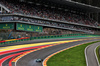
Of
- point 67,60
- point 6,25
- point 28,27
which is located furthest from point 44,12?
point 67,60

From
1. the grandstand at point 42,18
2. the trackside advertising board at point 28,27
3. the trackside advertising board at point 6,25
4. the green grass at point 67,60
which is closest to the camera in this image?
the green grass at point 67,60

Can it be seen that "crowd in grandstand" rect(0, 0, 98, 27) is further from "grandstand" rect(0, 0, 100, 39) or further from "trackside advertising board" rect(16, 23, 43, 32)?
"trackside advertising board" rect(16, 23, 43, 32)

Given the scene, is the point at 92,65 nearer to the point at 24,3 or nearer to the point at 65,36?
the point at 65,36

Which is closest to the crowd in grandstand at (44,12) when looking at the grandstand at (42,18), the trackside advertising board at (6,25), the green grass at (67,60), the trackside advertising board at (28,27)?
the grandstand at (42,18)

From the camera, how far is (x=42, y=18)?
162 ft

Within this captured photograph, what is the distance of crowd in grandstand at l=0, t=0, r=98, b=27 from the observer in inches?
1793

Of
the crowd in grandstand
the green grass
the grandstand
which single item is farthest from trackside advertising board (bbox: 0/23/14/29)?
the green grass

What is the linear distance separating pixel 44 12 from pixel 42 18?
4.61m

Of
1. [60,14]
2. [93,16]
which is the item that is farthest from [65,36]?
[93,16]

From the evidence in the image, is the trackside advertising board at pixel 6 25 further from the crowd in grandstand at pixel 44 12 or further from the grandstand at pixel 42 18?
the crowd in grandstand at pixel 44 12

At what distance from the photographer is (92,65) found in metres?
15.5

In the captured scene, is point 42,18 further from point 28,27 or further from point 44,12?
point 28,27

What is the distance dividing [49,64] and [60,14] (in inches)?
1691

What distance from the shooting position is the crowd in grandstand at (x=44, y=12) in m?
45.5
